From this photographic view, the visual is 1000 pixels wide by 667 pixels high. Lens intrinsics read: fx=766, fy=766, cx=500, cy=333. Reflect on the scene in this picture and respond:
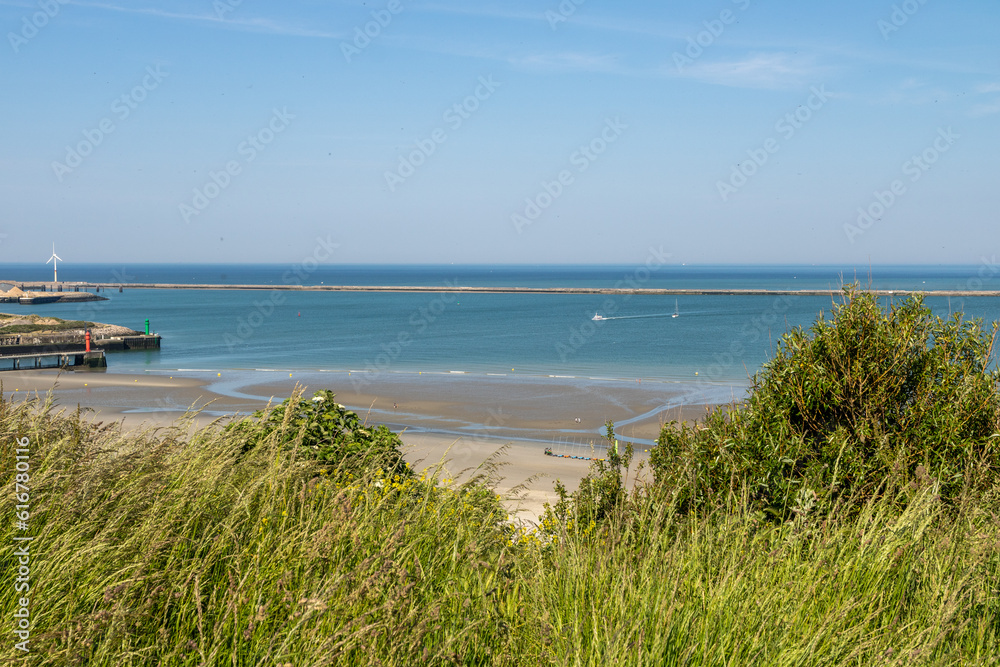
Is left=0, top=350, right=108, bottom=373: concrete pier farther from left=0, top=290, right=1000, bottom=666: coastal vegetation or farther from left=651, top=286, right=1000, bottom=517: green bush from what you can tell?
left=0, top=290, right=1000, bottom=666: coastal vegetation

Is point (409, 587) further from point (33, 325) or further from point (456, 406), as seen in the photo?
point (33, 325)

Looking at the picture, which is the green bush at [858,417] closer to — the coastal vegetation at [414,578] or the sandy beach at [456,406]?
the coastal vegetation at [414,578]

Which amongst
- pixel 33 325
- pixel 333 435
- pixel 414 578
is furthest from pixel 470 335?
pixel 414 578

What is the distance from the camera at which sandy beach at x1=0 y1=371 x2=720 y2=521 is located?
85.5ft

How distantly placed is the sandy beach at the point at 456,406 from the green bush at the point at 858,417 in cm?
1190

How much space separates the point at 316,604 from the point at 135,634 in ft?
2.89

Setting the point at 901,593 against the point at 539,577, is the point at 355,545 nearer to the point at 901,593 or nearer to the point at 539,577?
the point at 539,577

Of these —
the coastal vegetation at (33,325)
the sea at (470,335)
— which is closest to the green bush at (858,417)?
the sea at (470,335)

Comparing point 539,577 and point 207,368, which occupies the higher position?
point 539,577

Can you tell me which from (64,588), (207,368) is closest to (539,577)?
(64,588)

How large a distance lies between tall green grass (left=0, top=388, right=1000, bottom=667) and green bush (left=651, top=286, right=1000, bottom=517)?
1.61m

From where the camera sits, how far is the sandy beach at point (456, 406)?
2605 cm

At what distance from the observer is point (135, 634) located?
3.09 m

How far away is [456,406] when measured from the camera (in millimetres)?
36375
